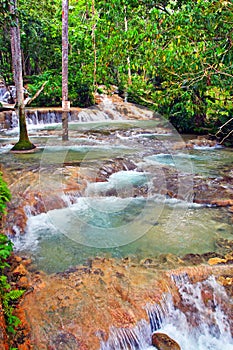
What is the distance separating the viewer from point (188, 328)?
12.3 ft

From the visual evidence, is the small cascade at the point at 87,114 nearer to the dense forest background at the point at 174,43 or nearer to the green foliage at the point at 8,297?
the dense forest background at the point at 174,43

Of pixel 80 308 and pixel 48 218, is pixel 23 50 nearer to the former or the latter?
pixel 48 218

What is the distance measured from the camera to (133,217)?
608 cm

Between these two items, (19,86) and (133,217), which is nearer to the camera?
(133,217)

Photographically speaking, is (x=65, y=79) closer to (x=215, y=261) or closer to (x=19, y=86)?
(x=19, y=86)

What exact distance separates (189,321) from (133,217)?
2.56m

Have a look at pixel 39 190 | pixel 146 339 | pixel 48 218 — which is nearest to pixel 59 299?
pixel 146 339

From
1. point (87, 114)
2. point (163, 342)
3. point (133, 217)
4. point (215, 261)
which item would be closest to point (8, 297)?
point (163, 342)

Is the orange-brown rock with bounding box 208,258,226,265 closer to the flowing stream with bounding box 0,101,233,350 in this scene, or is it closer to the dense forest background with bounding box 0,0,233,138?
the flowing stream with bounding box 0,101,233,350

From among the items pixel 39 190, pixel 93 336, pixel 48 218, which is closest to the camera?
pixel 93 336

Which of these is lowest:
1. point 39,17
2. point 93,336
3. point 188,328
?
point 188,328

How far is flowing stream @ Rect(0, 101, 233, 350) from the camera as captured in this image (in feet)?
12.4

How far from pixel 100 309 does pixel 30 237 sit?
2.13 metres

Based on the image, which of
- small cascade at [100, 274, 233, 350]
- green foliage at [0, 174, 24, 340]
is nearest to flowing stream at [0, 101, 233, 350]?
small cascade at [100, 274, 233, 350]
